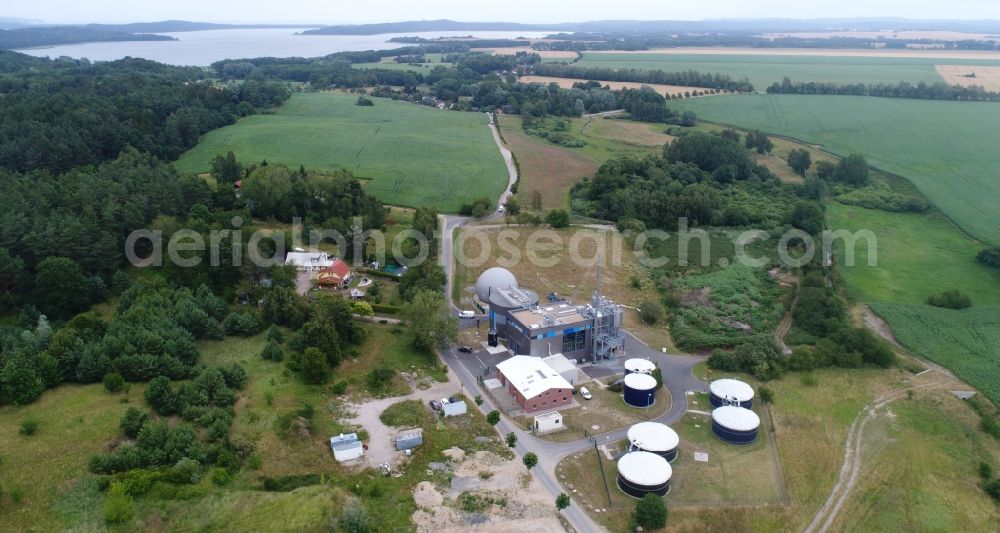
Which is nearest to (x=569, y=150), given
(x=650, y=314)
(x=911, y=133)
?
(x=911, y=133)

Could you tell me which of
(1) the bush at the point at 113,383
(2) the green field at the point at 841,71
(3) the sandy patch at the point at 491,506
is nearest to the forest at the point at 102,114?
(1) the bush at the point at 113,383

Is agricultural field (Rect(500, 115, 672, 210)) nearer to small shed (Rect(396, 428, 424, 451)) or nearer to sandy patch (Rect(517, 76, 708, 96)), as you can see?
sandy patch (Rect(517, 76, 708, 96))

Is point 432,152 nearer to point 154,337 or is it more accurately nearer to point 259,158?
point 259,158

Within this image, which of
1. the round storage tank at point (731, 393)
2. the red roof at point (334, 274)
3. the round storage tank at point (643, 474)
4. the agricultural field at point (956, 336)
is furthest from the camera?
the red roof at point (334, 274)

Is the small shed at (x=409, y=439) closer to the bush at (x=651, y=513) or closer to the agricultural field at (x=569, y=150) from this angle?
the bush at (x=651, y=513)

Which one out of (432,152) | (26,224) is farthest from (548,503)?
(432,152)

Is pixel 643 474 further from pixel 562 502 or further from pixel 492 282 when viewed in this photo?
pixel 492 282
